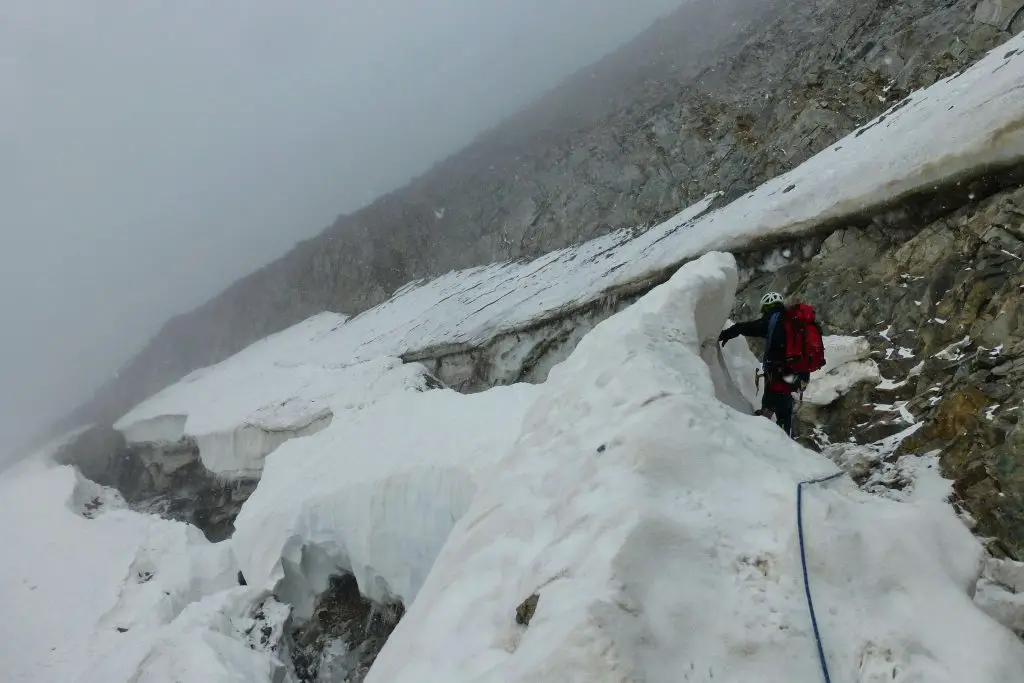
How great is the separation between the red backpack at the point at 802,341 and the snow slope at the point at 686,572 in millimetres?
2310

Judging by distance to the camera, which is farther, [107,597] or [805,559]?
[107,597]

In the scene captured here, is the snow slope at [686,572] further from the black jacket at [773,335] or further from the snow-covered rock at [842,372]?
the snow-covered rock at [842,372]

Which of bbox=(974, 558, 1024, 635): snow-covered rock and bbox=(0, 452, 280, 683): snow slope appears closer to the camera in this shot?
bbox=(974, 558, 1024, 635): snow-covered rock

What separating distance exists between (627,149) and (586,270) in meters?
11.0

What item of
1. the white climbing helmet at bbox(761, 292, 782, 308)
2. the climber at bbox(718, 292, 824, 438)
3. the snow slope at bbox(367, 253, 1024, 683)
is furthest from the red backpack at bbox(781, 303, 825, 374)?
the snow slope at bbox(367, 253, 1024, 683)

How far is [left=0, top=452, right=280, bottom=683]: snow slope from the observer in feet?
31.8

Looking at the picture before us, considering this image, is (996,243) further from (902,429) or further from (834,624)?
(834,624)

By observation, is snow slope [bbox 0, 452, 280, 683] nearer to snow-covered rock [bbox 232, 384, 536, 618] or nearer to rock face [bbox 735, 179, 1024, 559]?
snow-covered rock [bbox 232, 384, 536, 618]

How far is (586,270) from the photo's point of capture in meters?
20.1

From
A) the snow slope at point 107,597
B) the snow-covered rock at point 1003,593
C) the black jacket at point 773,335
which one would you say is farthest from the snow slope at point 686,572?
the snow slope at point 107,597

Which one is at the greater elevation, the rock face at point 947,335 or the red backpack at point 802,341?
the red backpack at point 802,341

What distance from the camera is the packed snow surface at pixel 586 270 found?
1095cm

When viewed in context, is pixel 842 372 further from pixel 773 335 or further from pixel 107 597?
pixel 107 597

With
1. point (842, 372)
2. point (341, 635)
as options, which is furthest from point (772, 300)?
point (341, 635)
